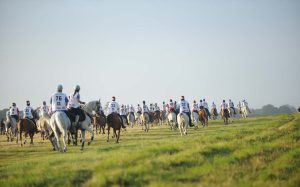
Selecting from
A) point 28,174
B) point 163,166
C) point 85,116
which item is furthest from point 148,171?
point 85,116

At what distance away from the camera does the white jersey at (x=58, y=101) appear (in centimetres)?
1631

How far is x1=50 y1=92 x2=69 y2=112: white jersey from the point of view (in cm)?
1631

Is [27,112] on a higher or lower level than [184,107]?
higher

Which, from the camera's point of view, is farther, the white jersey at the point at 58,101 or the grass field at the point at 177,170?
the white jersey at the point at 58,101

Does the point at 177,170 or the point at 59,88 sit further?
the point at 59,88

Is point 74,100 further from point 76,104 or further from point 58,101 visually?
point 58,101

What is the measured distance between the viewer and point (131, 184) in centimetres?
830

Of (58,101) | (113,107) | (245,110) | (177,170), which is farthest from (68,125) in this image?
(245,110)

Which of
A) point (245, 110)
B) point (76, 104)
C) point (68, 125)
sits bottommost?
point (68, 125)

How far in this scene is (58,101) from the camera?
643 inches

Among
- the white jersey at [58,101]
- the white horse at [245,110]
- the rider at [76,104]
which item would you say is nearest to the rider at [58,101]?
the white jersey at [58,101]

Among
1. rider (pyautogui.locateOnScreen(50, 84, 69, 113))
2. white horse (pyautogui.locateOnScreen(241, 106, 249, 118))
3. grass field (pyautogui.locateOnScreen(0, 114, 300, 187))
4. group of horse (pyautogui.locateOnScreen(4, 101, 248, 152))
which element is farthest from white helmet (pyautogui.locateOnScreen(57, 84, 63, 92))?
white horse (pyautogui.locateOnScreen(241, 106, 249, 118))

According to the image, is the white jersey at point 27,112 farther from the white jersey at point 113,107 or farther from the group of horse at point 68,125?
the white jersey at point 113,107

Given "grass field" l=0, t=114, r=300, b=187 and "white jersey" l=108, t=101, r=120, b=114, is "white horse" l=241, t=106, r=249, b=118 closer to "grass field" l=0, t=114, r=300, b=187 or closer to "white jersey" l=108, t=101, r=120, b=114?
"white jersey" l=108, t=101, r=120, b=114
